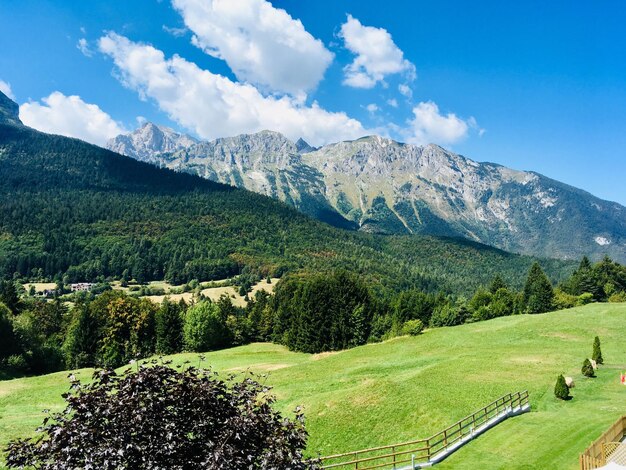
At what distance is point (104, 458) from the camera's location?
11008mm

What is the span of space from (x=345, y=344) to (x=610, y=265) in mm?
92203

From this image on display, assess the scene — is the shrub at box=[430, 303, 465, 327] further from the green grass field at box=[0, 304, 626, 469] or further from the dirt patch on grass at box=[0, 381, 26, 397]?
the dirt patch on grass at box=[0, 381, 26, 397]

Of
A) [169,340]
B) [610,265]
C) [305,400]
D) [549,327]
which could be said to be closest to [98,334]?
[169,340]

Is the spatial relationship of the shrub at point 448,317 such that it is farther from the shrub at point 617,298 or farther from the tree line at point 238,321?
the shrub at point 617,298

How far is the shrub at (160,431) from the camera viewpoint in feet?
36.8

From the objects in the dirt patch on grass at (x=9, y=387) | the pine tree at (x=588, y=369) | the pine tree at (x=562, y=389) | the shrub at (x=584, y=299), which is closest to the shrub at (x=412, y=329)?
the pine tree at (x=588, y=369)

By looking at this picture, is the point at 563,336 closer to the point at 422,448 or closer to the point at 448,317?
the point at 448,317

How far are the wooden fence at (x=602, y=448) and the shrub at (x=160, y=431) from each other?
757 inches

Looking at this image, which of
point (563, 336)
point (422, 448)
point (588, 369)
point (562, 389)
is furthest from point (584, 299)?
point (422, 448)

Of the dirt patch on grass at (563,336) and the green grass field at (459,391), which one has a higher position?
the dirt patch on grass at (563,336)

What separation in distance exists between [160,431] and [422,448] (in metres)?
22.3

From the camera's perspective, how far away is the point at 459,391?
1688 inches

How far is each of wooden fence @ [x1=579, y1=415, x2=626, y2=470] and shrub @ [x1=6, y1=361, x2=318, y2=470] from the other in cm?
1924

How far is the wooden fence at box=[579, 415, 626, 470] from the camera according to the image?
78.7 ft
